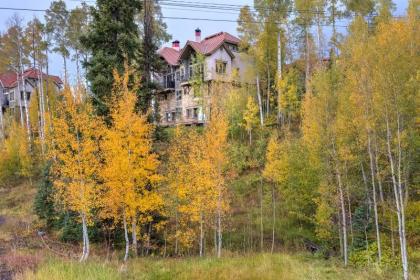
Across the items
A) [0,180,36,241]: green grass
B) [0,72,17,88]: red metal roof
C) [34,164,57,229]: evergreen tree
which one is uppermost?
[0,72,17,88]: red metal roof

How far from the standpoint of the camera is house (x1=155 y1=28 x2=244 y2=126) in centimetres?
3653

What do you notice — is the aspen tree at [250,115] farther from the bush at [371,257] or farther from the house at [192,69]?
the bush at [371,257]

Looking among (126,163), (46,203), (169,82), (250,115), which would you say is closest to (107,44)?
(126,163)

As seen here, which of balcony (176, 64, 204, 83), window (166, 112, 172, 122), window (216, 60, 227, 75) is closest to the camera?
window (216, 60, 227, 75)

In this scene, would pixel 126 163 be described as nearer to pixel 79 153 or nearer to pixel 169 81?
pixel 79 153

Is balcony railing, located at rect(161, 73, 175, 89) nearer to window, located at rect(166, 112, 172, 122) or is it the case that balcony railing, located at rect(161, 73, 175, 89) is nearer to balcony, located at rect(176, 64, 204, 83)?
balcony, located at rect(176, 64, 204, 83)

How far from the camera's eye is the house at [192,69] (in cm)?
3653

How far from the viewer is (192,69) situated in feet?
122

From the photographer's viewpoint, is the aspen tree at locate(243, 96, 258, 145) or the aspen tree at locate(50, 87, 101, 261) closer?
the aspen tree at locate(50, 87, 101, 261)

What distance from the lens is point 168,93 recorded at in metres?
45.8

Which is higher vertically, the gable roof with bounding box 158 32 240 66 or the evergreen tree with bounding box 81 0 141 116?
the gable roof with bounding box 158 32 240 66

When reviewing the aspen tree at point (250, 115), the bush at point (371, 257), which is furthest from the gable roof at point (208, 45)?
the bush at point (371, 257)

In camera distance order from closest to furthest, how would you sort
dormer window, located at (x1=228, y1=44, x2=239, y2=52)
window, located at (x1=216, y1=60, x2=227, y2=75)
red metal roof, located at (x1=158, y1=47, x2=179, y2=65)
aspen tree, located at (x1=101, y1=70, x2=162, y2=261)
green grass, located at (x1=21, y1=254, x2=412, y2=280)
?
green grass, located at (x1=21, y1=254, x2=412, y2=280)
aspen tree, located at (x1=101, y1=70, x2=162, y2=261)
window, located at (x1=216, y1=60, x2=227, y2=75)
dormer window, located at (x1=228, y1=44, x2=239, y2=52)
red metal roof, located at (x1=158, y1=47, x2=179, y2=65)

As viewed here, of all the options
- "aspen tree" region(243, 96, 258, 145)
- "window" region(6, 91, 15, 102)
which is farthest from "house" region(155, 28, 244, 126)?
"window" region(6, 91, 15, 102)
